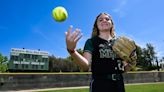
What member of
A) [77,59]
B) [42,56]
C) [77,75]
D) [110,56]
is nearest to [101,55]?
[110,56]

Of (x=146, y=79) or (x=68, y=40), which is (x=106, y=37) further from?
(x=146, y=79)

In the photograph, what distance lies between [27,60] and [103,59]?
2598 inches

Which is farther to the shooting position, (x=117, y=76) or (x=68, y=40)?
(x=117, y=76)

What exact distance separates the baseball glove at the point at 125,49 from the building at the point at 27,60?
63.0 m

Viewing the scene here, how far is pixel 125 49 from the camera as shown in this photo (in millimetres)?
4066

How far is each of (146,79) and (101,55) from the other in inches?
1196

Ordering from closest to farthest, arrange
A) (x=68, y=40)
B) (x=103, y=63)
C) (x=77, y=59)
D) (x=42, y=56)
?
(x=68, y=40) → (x=77, y=59) → (x=103, y=63) → (x=42, y=56)

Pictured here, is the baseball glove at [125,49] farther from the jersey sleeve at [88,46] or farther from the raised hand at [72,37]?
the raised hand at [72,37]

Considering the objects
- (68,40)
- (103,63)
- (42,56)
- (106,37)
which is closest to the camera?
(68,40)

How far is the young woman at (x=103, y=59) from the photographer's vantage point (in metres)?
3.85

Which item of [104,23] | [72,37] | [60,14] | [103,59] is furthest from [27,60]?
[72,37]

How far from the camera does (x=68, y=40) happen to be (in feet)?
11.2

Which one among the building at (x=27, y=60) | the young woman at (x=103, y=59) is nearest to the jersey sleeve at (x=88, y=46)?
the young woman at (x=103, y=59)

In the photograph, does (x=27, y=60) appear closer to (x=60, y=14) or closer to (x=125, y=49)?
(x=60, y=14)
